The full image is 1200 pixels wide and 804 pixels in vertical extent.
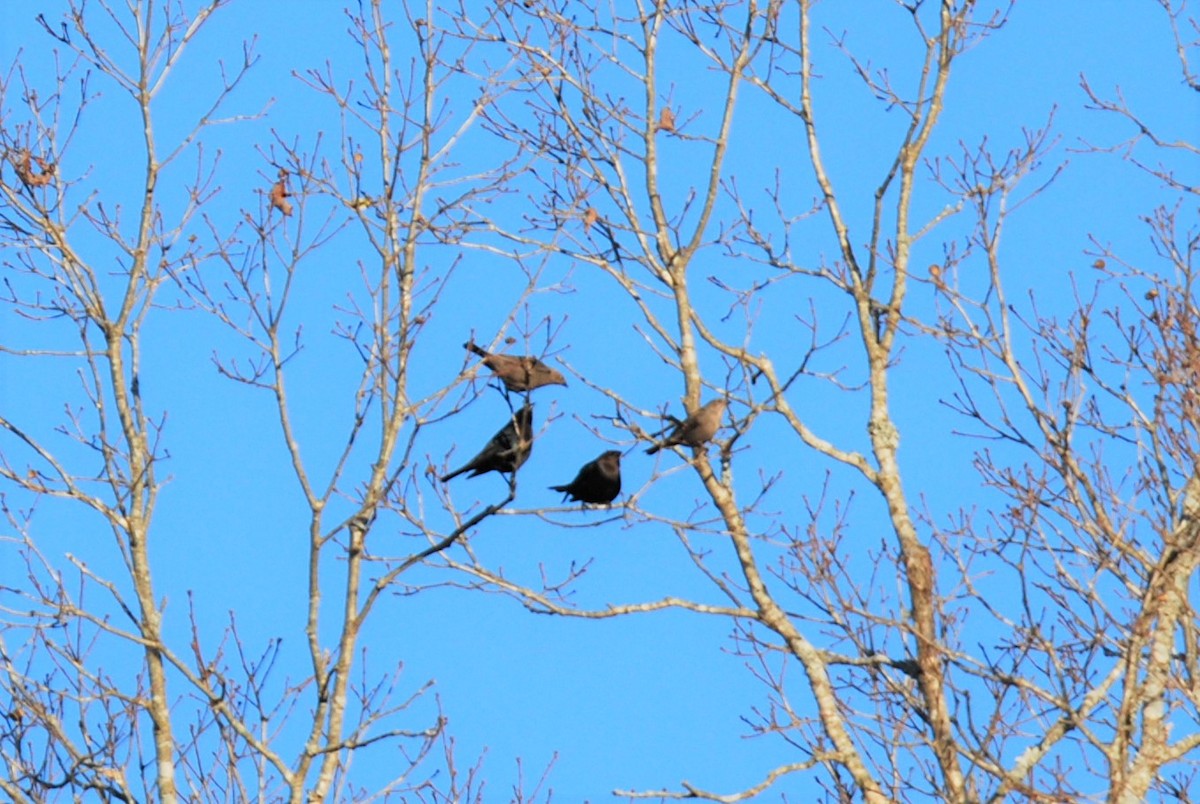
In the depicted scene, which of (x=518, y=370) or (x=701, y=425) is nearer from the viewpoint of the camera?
(x=518, y=370)

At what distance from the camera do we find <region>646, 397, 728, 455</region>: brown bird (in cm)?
1008

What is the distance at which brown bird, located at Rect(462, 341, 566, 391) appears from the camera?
895cm

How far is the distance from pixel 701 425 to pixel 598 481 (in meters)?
0.92

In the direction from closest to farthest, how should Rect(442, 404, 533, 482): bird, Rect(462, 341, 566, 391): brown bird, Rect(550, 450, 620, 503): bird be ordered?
Rect(462, 341, 566, 391): brown bird, Rect(442, 404, 533, 482): bird, Rect(550, 450, 620, 503): bird

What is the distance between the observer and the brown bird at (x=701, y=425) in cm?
1008

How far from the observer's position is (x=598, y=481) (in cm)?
1073

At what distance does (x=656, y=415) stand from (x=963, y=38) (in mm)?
3763

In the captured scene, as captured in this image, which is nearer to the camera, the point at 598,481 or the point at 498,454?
the point at 498,454

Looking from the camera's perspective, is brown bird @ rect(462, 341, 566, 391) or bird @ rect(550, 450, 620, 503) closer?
brown bird @ rect(462, 341, 566, 391)

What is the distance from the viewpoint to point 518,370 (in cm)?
985

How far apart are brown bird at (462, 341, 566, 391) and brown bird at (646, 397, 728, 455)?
866 millimetres

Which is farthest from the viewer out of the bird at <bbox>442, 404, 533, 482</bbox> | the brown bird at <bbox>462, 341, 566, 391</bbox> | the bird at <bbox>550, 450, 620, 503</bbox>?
the bird at <bbox>550, 450, 620, 503</bbox>

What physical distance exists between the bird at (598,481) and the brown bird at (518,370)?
0.56 metres

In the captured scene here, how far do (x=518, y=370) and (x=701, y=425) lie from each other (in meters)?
1.14
